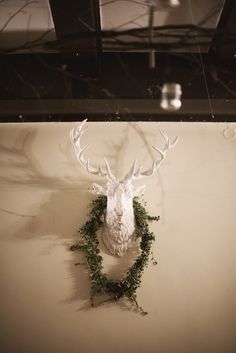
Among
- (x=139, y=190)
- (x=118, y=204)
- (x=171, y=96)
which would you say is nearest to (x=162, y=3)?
(x=171, y=96)

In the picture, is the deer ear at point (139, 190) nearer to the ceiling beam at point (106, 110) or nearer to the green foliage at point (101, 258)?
the green foliage at point (101, 258)

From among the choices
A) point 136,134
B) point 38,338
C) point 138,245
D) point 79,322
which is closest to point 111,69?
point 136,134

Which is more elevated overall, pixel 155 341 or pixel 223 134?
pixel 223 134

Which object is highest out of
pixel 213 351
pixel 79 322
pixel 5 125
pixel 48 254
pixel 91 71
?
pixel 91 71

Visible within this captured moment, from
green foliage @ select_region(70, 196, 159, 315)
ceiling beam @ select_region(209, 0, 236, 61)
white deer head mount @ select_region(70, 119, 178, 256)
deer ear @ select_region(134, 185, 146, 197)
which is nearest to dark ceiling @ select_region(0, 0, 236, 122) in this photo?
ceiling beam @ select_region(209, 0, 236, 61)

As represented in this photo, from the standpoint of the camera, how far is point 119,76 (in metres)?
3.99

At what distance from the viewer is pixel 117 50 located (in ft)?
12.7

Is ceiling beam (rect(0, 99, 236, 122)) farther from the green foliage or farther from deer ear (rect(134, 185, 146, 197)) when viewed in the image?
the green foliage

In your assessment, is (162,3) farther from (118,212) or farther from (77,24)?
(118,212)

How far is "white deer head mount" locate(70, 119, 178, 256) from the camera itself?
11.1 ft

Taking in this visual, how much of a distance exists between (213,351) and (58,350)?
1.65 m

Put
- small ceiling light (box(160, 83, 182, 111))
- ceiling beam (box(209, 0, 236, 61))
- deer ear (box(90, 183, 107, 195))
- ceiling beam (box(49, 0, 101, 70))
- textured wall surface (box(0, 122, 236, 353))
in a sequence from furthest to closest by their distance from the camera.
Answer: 1. small ceiling light (box(160, 83, 182, 111))
2. textured wall surface (box(0, 122, 236, 353))
3. deer ear (box(90, 183, 107, 195))
4. ceiling beam (box(209, 0, 236, 61))
5. ceiling beam (box(49, 0, 101, 70))

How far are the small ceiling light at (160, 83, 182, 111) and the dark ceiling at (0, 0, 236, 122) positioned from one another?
2.2 inches

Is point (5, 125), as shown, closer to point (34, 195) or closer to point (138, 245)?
point (34, 195)
